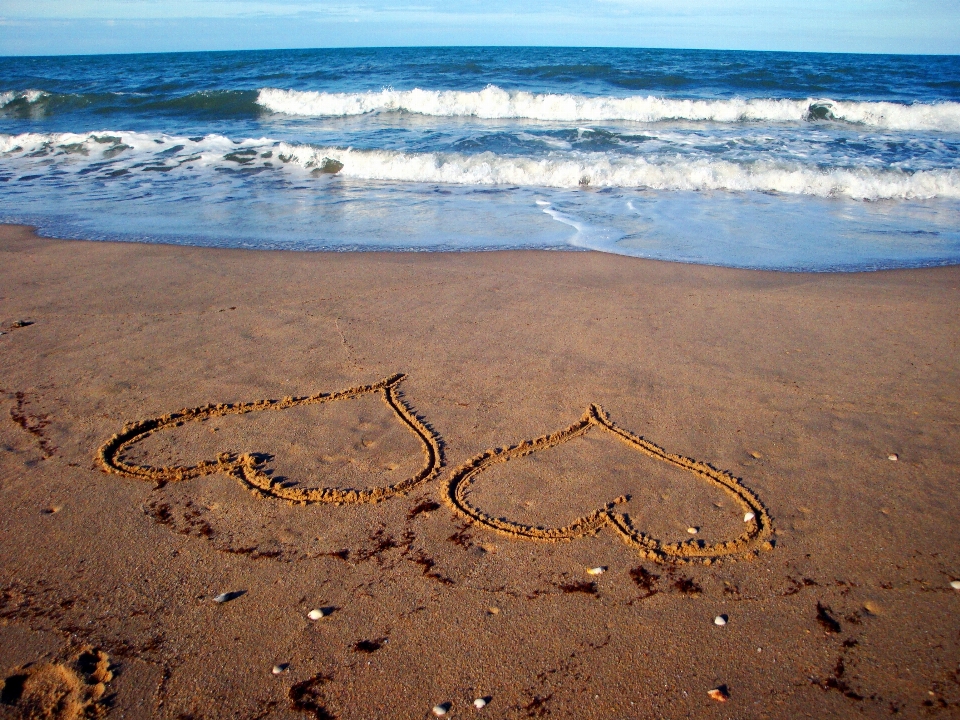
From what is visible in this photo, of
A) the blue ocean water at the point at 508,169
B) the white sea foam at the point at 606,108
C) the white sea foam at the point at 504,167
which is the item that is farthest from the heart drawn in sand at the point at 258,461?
the white sea foam at the point at 606,108

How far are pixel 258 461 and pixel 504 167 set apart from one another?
7.42 m

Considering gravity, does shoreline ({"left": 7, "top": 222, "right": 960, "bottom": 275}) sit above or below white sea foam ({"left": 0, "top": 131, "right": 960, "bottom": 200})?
below

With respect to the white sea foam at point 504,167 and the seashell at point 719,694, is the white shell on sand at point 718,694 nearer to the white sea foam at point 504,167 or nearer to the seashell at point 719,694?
the seashell at point 719,694

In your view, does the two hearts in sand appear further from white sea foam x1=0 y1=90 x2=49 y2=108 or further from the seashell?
white sea foam x1=0 y1=90 x2=49 y2=108

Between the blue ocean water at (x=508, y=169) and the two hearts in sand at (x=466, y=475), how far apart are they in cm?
304

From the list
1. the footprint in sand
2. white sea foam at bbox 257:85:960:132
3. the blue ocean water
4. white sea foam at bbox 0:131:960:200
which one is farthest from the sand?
white sea foam at bbox 257:85:960:132

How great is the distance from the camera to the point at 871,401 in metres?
3.33

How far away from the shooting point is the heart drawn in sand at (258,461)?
2619mm

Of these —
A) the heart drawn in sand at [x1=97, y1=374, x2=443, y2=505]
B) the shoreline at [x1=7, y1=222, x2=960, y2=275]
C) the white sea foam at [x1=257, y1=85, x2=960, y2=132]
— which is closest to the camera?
the heart drawn in sand at [x1=97, y1=374, x2=443, y2=505]

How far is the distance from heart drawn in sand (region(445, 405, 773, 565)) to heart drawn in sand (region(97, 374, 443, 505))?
192mm

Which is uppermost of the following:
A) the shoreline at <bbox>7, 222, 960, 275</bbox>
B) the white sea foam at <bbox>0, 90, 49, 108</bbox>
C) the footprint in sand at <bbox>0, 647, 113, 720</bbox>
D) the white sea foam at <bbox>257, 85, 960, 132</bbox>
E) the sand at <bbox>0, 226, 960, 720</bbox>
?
the white sea foam at <bbox>257, 85, 960, 132</bbox>

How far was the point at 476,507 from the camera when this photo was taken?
256cm

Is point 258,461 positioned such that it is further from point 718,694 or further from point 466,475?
point 718,694

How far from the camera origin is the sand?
187 centimetres
